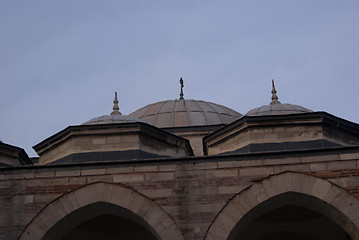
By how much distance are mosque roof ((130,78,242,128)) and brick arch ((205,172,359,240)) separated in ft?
32.4

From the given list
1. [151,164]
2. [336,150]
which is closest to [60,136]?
[151,164]

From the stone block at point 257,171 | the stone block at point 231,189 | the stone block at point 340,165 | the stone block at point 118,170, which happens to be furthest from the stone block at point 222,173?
the stone block at point 340,165

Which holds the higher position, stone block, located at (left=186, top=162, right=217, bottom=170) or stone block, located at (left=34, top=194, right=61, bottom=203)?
stone block, located at (left=186, top=162, right=217, bottom=170)

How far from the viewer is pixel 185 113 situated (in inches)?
875

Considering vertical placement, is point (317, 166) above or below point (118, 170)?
below

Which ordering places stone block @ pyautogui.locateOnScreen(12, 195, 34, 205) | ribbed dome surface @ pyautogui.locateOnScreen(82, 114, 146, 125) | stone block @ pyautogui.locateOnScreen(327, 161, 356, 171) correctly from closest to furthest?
stone block @ pyautogui.locateOnScreen(327, 161, 356, 171)
stone block @ pyautogui.locateOnScreen(12, 195, 34, 205)
ribbed dome surface @ pyautogui.locateOnScreen(82, 114, 146, 125)

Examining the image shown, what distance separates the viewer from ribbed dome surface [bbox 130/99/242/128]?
21.7m

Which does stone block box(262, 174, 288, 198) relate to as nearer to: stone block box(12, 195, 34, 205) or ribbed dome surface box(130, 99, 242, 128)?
stone block box(12, 195, 34, 205)

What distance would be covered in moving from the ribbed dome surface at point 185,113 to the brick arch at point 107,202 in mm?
9542

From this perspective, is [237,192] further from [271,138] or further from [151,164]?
[271,138]

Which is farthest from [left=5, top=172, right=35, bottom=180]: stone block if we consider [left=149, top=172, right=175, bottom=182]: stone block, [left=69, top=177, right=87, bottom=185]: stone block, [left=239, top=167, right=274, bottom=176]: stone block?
[left=239, top=167, right=274, bottom=176]: stone block

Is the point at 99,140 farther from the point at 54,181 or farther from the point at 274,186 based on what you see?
the point at 274,186

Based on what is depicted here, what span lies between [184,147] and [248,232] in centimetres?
264

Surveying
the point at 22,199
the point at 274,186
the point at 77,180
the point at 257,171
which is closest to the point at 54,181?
the point at 77,180
